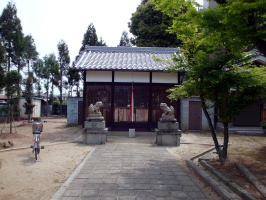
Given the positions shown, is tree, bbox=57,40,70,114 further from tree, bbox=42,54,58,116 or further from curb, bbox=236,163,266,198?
curb, bbox=236,163,266,198

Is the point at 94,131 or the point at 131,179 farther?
the point at 94,131

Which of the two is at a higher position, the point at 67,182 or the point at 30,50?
the point at 30,50

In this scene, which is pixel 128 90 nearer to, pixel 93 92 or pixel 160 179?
pixel 93 92

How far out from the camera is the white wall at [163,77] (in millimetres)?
16031

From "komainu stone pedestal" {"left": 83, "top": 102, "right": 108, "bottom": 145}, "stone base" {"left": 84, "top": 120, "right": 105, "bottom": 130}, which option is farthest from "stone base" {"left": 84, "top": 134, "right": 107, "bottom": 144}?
"stone base" {"left": 84, "top": 120, "right": 105, "bottom": 130}

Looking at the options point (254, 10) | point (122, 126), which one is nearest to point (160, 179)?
point (254, 10)

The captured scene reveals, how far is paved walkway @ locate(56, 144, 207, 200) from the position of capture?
519 cm

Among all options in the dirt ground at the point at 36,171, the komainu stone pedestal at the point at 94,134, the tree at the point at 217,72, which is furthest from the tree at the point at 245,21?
the komainu stone pedestal at the point at 94,134

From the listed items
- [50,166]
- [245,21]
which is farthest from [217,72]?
[50,166]

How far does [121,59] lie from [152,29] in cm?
1030

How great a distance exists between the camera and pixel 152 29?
26.1 m

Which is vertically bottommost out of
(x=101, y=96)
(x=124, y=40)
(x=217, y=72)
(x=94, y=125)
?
(x=94, y=125)

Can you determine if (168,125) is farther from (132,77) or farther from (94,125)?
(132,77)

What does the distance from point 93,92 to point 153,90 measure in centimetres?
390
